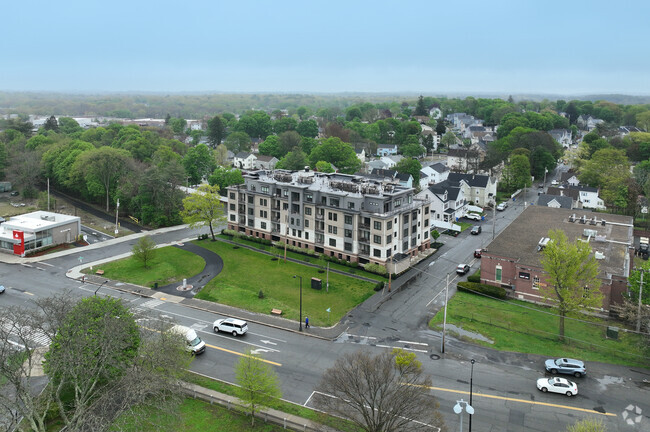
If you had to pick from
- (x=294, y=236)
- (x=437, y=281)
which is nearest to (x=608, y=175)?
(x=437, y=281)

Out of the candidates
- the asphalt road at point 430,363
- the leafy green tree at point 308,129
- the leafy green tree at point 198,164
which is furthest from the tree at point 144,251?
the leafy green tree at point 308,129

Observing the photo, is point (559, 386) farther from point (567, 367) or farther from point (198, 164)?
point (198, 164)

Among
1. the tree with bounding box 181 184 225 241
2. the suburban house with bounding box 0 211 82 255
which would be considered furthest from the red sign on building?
the tree with bounding box 181 184 225 241

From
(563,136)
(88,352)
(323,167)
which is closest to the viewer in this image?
(88,352)

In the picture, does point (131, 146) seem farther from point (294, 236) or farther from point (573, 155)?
point (573, 155)

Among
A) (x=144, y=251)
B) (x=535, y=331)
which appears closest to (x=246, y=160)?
(x=144, y=251)

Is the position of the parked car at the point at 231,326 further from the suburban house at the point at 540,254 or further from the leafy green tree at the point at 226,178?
the leafy green tree at the point at 226,178
